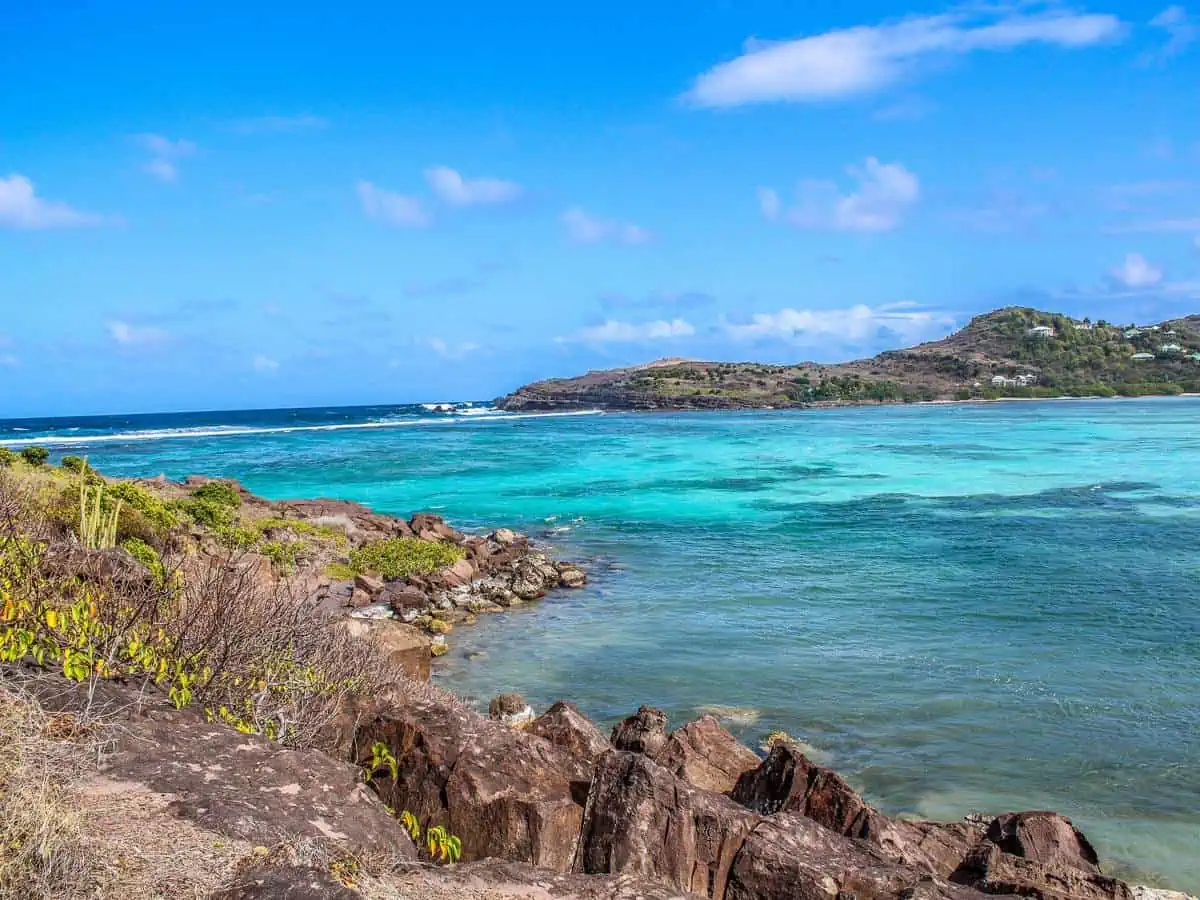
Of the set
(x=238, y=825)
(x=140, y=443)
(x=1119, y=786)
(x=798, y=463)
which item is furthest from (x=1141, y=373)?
(x=238, y=825)

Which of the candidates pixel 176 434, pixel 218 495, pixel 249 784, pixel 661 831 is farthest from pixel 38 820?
pixel 176 434

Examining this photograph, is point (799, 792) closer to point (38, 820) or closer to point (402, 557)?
point (38, 820)

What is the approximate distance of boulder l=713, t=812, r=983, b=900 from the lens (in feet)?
20.4

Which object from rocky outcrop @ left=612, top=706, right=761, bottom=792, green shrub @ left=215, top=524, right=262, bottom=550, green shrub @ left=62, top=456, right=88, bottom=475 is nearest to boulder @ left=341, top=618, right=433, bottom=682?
rocky outcrop @ left=612, top=706, right=761, bottom=792

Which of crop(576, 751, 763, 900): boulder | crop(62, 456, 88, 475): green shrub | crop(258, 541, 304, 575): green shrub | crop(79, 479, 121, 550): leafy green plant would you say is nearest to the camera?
crop(576, 751, 763, 900): boulder

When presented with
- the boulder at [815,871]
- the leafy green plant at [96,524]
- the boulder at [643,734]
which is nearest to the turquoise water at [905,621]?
the boulder at [643,734]

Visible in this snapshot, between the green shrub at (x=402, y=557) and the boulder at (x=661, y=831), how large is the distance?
16.8 metres

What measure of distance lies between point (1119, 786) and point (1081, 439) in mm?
62923

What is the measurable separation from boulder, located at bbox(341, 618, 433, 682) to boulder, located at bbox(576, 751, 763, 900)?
337 inches

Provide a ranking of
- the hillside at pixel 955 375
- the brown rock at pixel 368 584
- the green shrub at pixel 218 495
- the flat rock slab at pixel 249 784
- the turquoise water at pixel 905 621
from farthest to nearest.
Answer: the hillside at pixel 955 375
the green shrub at pixel 218 495
the brown rock at pixel 368 584
the turquoise water at pixel 905 621
the flat rock slab at pixel 249 784

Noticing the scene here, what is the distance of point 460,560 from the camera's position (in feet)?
80.6

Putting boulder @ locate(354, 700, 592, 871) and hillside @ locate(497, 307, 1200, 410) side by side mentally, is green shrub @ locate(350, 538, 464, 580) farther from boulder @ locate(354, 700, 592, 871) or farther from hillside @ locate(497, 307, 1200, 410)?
hillside @ locate(497, 307, 1200, 410)

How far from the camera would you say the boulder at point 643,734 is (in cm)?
1079

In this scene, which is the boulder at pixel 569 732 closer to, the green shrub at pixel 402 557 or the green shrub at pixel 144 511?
the green shrub at pixel 144 511
